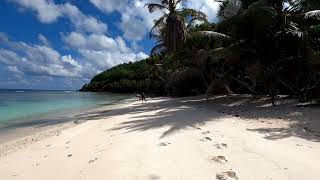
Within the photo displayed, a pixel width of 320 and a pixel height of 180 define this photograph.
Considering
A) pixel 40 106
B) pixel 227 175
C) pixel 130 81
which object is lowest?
pixel 227 175

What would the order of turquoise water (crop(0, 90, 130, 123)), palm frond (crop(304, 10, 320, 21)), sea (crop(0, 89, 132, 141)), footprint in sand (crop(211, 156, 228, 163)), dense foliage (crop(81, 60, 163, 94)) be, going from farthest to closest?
dense foliage (crop(81, 60, 163, 94)), turquoise water (crop(0, 90, 130, 123)), sea (crop(0, 89, 132, 141)), palm frond (crop(304, 10, 320, 21)), footprint in sand (crop(211, 156, 228, 163))

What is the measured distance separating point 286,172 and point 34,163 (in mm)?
4201

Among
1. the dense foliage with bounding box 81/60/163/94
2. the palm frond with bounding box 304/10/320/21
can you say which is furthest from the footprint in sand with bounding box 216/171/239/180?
the dense foliage with bounding box 81/60/163/94

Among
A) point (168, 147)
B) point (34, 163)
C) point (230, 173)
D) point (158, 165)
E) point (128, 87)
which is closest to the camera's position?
point (230, 173)

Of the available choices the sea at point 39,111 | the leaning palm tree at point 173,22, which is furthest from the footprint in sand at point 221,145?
the leaning palm tree at point 173,22

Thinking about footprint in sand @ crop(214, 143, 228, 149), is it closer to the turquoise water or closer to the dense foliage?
the turquoise water

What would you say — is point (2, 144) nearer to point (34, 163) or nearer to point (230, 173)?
point (34, 163)

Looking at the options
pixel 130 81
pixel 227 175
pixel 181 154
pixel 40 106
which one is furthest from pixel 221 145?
pixel 130 81

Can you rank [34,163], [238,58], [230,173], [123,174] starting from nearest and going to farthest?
[230,173] < [123,174] < [34,163] < [238,58]

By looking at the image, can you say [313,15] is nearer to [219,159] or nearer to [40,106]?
[219,159]

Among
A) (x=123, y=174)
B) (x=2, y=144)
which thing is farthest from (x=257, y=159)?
(x=2, y=144)

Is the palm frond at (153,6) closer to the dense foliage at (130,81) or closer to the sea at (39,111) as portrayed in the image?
the sea at (39,111)

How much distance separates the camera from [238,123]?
9828mm

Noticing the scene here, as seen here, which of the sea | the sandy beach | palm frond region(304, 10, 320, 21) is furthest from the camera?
the sea
